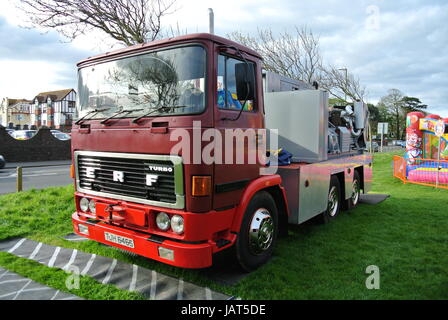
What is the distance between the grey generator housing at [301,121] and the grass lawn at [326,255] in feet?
4.66

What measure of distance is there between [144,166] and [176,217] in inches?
25.6

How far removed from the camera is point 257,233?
152 inches

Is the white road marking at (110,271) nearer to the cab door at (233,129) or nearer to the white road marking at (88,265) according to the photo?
the white road marking at (88,265)

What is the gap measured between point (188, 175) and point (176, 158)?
20 centimetres

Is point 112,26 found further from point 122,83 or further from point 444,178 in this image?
point 444,178

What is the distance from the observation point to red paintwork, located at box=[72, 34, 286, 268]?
316 centimetres

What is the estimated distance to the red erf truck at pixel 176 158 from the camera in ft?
10.5

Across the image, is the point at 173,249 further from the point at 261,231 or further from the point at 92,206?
the point at 92,206

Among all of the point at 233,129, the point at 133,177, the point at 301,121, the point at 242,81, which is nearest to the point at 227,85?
the point at 242,81

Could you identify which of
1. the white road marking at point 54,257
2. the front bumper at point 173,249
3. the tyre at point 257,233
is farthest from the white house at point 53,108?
the tyre at point 257,233

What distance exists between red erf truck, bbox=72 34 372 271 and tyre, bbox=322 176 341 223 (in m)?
1.76

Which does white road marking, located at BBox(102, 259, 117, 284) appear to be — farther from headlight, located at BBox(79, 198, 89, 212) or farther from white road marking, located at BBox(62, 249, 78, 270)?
headlight, located at BBox(79, 198, 89, 212)

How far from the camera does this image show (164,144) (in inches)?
128
